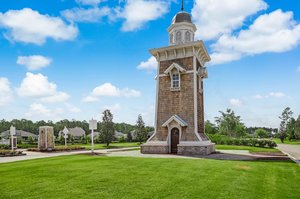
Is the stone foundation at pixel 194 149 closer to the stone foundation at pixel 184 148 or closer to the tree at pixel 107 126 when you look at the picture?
the stone foundation at pixel 184 148

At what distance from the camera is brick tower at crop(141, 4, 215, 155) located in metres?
18.3

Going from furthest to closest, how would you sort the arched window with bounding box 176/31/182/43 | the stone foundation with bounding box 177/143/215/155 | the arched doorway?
the arched window with bounding box 176/31/182/43, the arched doorway, the stone foundation with bounding box 177/143/215/155

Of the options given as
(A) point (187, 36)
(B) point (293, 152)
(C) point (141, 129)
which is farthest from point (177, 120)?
(C) point (141, 129)

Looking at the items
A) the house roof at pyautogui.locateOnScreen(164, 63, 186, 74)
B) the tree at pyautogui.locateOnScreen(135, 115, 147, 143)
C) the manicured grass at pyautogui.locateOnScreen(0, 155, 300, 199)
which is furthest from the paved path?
the tree at pyautogui.locateOnScreen(135, 115, 147, 143)

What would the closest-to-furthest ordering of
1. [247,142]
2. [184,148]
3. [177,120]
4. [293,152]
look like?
[184,148] < [177,120] < [293,152] < [247,142]

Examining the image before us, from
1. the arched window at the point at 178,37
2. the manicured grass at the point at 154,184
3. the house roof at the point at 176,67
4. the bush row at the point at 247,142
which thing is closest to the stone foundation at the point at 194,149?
the house roof at the point at 176,67

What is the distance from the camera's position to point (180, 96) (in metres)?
19.3

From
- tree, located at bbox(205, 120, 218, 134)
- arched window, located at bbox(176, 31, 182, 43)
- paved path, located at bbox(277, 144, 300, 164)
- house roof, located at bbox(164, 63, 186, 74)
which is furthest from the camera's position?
tree, located at bbox(205, 120, 218, 134)

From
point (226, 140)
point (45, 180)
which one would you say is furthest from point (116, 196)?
point (226, 140)

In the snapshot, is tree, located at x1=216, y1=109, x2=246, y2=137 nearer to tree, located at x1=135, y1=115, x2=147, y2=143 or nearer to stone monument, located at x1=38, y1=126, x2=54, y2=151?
tree, located at x1=135, y1=115, x2=147, y2=143

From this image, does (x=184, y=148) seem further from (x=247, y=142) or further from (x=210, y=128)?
(x=210, y=128)

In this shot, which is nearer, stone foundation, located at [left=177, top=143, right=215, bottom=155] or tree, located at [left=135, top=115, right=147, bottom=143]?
stone foundation, located at [left=177, top=143, right=215, bottom=155]

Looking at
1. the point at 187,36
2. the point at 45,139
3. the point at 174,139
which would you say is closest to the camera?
the point at 174,139

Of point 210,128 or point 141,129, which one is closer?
point 141,129
